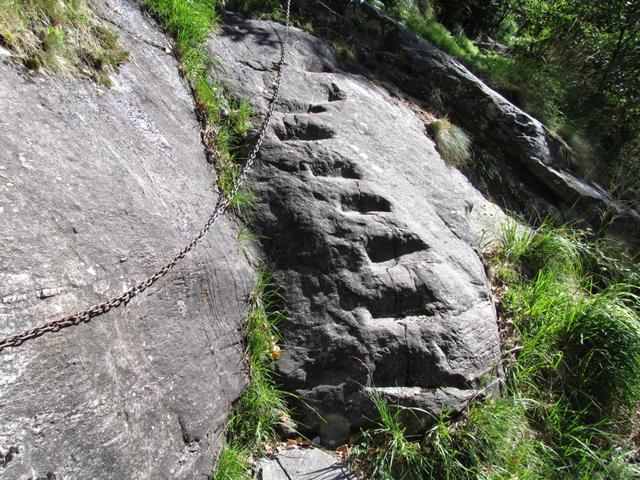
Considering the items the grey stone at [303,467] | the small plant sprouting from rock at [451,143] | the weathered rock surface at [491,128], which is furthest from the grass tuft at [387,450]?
the weathered rock surface at [491,128]

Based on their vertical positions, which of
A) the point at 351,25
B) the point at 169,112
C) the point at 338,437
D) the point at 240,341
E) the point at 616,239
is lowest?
the point at 338,437

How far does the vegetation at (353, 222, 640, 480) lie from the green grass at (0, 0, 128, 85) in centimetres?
314

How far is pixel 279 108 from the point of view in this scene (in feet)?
16.6

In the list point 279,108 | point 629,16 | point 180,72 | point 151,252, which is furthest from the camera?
point 629,16

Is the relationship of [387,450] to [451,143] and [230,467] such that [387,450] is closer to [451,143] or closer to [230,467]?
[230,467]

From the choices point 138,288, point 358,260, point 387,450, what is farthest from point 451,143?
point 138,288

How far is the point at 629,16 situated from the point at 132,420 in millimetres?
10076

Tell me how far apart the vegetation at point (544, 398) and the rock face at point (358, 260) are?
23cm

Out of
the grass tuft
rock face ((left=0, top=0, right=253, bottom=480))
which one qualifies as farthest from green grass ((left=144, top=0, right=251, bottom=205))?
the grass tuft

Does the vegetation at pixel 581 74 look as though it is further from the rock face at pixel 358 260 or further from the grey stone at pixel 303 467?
the grey stone at pixel 303 467

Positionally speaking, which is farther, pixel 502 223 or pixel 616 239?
pixel 616 239

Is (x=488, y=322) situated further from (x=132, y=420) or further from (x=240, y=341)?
(x=132, y=420)

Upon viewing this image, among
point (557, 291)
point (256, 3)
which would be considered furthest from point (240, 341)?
point (256, 3)

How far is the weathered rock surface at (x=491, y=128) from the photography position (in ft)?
21.0
